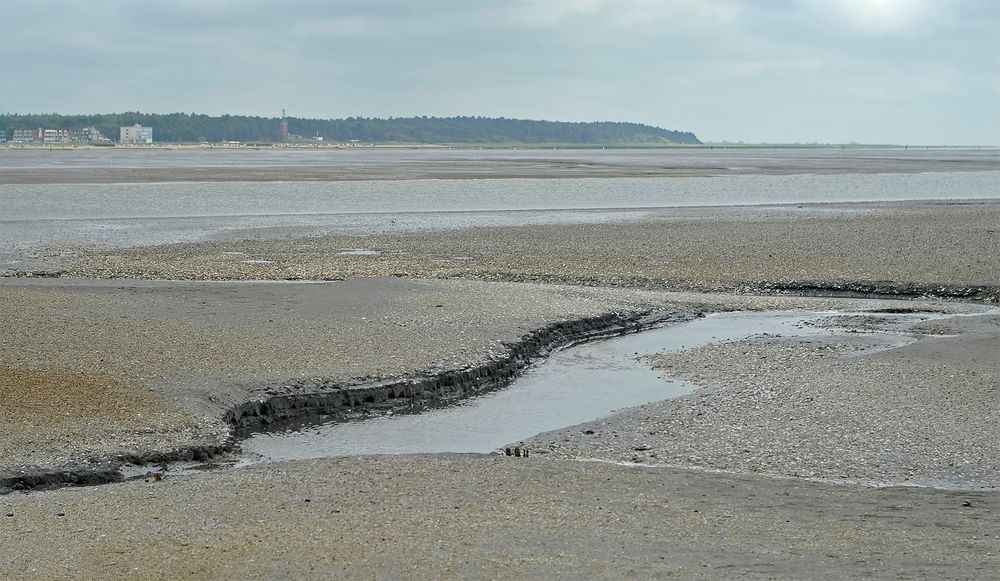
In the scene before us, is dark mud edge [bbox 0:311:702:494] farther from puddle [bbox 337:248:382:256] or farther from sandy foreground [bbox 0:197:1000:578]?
puddle [bbox 337:248:382:256]

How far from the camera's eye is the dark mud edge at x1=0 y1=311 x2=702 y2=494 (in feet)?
32.3

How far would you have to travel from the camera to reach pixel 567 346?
17.0 meters

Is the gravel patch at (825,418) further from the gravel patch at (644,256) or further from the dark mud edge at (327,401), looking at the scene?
the gravel patch at (644,256)

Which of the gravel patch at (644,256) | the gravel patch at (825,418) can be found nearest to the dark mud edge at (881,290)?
the gravel patch at (644,256)

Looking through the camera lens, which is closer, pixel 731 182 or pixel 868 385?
pixel 868 385

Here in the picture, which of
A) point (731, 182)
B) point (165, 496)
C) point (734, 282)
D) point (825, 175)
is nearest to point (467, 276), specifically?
point (734, 282)

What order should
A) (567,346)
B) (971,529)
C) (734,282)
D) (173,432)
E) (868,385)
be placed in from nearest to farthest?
(971,529), (173,432), (868,385), (567,346), (734,282)

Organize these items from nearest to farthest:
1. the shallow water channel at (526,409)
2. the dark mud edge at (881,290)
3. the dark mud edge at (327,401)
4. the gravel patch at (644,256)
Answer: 1. the dark mud edge at (327,401)
2. the shallow water channel at (526,409)
3. the dark mud edge at (881,290)
4. the gravel patch at (644,256)

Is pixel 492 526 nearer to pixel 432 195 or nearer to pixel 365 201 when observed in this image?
pixel 365 201

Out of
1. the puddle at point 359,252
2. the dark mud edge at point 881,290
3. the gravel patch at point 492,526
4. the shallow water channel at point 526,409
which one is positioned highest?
the dark mud edge at point 881,290

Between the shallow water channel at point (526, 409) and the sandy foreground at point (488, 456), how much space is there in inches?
23.5

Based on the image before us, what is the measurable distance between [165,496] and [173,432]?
206 centimetres

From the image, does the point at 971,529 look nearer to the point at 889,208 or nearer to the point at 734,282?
the point at 734,282

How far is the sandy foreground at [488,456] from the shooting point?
25.5ft
